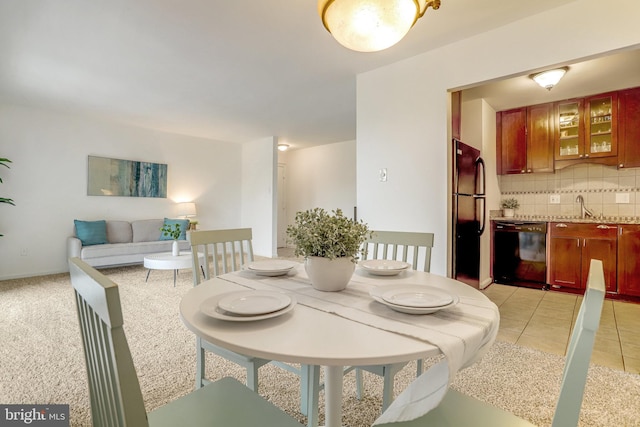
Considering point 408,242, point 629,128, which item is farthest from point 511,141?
point 408,242

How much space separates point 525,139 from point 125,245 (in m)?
5.85

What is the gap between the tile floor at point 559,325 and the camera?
215 centimetres

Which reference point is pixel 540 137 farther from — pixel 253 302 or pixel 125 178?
pixel 125 178

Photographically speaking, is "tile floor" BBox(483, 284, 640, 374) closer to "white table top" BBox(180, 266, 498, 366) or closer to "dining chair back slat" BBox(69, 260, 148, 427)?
"white table top" BBox(180, 266, 498, 366)

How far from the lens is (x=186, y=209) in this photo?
5750 mm

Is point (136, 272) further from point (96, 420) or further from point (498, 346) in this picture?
point (498, 346)

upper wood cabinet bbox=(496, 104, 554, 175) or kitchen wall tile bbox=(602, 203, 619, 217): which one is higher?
upper wood cabinet bbox=(496, 104, 554, 175)

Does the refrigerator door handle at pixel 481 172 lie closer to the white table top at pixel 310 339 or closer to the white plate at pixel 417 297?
the white plate at pixel 417 297

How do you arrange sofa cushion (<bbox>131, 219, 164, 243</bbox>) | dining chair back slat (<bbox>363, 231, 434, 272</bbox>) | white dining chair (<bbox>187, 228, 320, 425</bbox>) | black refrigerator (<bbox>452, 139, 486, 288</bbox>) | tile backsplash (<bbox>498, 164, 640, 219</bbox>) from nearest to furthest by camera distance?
white dining chair (<bbox>187, 228, 320, 425</bbox>), dining chair back slat (<bbox>363, 231, 434, 272</bbox>), black refrigerator (<bbox>452, 139, 486, 288</bbox>), tile backsplash (<bbox>498, 164, 640, 219</bbox>), sofa cushion (<bbox>131, 219, 164, 243</bbox>)

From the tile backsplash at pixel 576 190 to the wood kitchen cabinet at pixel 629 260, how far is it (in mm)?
332

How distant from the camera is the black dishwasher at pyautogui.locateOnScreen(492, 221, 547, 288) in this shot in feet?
12.4

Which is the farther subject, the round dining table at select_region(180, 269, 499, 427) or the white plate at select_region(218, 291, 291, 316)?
the white plate at select_region(218, 291, 291, 316)

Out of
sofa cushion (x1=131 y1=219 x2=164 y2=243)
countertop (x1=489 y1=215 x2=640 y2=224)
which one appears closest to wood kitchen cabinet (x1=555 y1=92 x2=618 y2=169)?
countertop (x1=489 y1=215 x2=640 y2=224)

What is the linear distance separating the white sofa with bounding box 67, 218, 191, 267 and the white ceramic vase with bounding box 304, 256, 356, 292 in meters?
4.17
